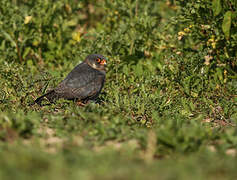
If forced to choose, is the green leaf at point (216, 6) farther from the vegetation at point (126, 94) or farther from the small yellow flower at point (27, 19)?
the small yellow flower at point (27, 19)

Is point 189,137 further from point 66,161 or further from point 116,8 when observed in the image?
point 116,8

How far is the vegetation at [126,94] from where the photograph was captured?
11.4 ft

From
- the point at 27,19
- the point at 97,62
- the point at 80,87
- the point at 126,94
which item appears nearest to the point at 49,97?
the point at 80,87

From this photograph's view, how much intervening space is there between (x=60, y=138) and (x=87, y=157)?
903 mm

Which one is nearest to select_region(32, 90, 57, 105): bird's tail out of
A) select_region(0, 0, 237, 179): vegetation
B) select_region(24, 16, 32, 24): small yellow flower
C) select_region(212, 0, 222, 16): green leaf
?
select_region(0, 0, 237, 179): vegetation

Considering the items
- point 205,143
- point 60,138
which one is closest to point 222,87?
point 205,143

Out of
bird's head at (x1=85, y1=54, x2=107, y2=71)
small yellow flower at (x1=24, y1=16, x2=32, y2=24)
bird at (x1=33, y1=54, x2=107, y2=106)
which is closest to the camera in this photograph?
bird at (x1=33, y1=54, x2=107, y2=106)

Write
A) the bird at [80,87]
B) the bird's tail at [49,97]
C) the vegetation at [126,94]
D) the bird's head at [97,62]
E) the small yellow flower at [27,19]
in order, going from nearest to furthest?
the vegetation at [126,94], the bird's tail at [49,97], the bird at [80,87], the bird's head at [97,62], the small yellow flower at [27,19]

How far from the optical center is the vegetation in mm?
3461

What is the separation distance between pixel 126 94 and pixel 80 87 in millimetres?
990

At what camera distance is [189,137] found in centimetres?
402

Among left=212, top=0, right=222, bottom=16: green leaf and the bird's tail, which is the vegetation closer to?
left=212, top=0, right=222, bottom=16: green leaf

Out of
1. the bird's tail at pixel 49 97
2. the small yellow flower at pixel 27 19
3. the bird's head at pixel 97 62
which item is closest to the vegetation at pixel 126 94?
the small yellow flower at pixel 27 19

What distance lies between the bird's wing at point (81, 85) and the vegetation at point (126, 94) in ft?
1.03
